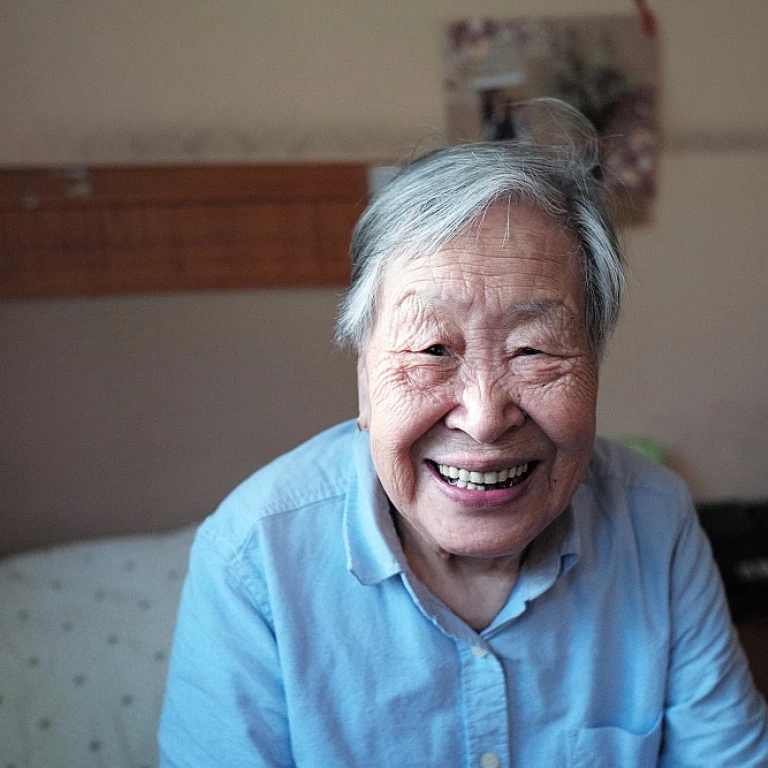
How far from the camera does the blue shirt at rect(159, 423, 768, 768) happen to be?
1029mm

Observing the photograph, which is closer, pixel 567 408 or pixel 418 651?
pixel 567 408

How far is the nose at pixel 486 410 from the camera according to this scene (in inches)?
35.6

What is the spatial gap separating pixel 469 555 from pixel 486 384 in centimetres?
25

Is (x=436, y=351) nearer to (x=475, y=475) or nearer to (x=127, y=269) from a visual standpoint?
(x=475, y=475)

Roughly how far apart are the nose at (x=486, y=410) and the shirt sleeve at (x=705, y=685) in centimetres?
45

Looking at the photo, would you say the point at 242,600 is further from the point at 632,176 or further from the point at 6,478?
the point at 632,176

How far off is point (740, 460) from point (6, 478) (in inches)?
89.4

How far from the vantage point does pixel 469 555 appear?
1006 millimetres

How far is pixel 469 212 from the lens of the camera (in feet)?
3.04

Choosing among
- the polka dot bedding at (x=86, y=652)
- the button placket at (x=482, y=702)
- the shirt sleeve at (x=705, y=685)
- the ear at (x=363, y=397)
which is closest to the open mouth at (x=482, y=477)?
the ear at (x=363, y=397)

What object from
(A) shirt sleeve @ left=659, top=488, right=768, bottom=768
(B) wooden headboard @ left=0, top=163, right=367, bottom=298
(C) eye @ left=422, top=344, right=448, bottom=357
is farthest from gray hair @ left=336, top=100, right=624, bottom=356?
(B) wooden headboard @ left=0, top=163, right=367, bottom=298

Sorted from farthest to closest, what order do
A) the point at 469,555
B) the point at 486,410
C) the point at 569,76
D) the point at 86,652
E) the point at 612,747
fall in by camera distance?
1. the point at 569,76
2. the point at 86,652
3. the point at 612,747
4. the point at 469,555
5. the point at 486,410

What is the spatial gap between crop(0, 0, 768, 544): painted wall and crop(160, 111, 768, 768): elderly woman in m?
1.05

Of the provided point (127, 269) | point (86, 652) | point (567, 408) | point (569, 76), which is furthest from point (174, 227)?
point (567, 408)
